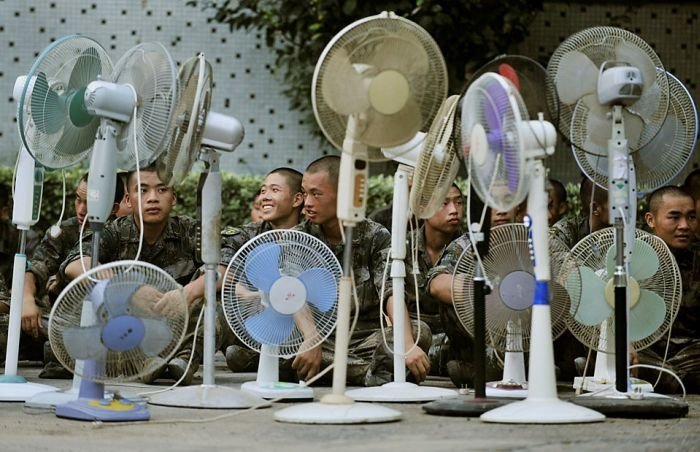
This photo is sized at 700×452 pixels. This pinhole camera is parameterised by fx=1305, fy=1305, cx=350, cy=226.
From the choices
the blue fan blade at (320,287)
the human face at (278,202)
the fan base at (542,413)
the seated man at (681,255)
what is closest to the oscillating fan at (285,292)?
the blue fan blade at (320,287)

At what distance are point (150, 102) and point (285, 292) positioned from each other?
1.20 m

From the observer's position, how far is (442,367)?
847 cm

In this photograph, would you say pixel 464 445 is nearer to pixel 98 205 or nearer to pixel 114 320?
pixel 114 320

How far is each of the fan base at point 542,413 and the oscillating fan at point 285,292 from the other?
4.23 ft

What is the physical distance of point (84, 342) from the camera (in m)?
5.52

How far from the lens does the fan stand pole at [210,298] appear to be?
608cm

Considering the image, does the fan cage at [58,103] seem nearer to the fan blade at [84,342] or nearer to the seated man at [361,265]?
the fan blade at [84,342]

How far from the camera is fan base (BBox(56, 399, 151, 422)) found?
5.58 m

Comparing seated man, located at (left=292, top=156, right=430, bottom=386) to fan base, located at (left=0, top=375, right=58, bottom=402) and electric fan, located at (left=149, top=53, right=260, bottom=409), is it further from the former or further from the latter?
fan base, located at (left=0, top=375, right=58, bottom=402)

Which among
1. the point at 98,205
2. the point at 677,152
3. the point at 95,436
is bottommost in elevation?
the point at 95,436

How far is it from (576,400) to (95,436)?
7.23 ft

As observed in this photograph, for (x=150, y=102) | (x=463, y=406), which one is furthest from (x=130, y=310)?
(x=463, y=406)

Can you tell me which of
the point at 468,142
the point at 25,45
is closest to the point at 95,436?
the point at 468,142

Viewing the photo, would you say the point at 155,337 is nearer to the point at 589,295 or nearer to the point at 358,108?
the point at 358,108
